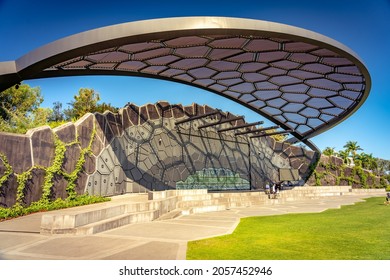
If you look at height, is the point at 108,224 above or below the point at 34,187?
below

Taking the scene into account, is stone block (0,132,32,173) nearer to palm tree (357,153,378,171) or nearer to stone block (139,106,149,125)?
stone block (139,106,149,125)

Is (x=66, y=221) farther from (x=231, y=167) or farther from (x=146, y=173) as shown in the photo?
(x=231, y=167)

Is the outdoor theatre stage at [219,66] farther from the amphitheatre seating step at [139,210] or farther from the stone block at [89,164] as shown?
the amphitheatre seating step at [139,210]

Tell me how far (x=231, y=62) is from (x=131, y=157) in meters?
9.44

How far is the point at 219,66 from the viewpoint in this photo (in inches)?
744

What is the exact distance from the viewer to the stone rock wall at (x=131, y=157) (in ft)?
38.6

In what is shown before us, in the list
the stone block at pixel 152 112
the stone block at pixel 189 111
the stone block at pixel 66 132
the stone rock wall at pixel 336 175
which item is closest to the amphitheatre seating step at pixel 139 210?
the stone block at pixel 66 132

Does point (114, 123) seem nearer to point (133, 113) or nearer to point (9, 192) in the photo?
point (133, 113)

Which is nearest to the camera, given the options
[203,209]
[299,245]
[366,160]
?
[299,245]

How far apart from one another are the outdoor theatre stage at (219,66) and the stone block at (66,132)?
2.09 meters

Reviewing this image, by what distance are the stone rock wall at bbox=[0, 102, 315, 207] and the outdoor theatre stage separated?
0.56 feet

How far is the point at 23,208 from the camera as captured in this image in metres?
11.1

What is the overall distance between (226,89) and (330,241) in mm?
19641

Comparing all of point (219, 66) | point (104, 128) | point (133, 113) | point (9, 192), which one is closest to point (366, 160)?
point (219, 66)
